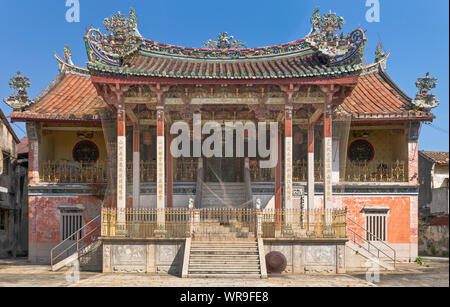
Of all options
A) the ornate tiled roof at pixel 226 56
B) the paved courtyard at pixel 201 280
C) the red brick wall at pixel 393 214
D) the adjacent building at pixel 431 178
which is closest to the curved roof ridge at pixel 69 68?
the ornate tiled roof at pixel 226 56

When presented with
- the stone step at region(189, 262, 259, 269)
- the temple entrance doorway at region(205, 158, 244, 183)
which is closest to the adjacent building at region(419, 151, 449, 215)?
the temple entrance doorway at region(205, 158, 244, 183)

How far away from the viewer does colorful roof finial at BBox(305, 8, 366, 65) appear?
688 inches

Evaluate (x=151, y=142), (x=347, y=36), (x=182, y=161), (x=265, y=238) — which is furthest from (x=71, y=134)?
(x=347, y=36)

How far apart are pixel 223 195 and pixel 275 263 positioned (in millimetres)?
5794

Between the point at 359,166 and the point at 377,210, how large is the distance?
224 cm

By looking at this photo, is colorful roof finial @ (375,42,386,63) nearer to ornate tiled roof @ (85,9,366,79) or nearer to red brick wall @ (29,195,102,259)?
ornate tiled roof @ (85,9,366,79)

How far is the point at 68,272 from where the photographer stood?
1777 centimetres

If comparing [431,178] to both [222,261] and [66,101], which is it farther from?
[66,101]

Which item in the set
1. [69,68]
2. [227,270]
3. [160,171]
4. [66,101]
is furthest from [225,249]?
[69,68]

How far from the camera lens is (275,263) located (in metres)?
16.5

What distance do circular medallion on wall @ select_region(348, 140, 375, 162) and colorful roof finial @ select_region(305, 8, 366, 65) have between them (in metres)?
6.66

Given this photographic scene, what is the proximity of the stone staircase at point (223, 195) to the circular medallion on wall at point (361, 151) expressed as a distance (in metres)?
5.82

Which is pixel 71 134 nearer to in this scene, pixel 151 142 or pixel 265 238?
pixel 151 142

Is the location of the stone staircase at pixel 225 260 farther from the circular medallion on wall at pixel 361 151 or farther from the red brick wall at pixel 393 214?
the circular medallion on wall at pixel 361 151
